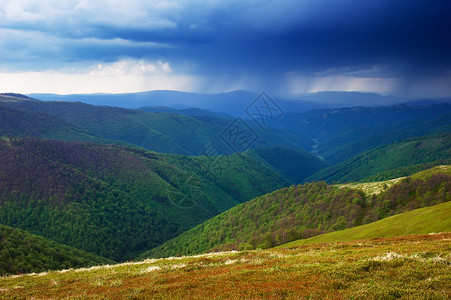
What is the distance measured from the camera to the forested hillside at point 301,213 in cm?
8141

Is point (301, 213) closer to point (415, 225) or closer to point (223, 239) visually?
point (223, 239)

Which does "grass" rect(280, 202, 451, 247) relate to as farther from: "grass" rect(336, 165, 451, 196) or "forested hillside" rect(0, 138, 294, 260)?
"forested hillside" rect(0, 138, 294, 260)

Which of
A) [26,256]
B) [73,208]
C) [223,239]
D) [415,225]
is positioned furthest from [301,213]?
[73,208]

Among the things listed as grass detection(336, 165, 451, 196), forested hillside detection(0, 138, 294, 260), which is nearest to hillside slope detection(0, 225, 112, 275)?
forested hillside detection(0, 138, 294, 260)

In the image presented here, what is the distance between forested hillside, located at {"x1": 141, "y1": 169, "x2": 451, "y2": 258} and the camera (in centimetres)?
8141

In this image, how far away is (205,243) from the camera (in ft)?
421

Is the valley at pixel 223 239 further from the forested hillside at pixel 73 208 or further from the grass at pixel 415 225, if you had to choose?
the forested hillside at pixel 73 208

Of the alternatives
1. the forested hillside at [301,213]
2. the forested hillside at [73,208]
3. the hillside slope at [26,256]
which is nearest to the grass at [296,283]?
the hillside slope at [26,256]

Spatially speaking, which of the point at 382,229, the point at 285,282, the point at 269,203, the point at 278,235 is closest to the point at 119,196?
the point at 269,203

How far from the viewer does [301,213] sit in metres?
112

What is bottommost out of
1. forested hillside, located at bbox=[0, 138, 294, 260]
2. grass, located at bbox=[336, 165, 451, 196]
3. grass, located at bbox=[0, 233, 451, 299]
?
forested hillside, located at bbox=[0, 138, 294, 260]

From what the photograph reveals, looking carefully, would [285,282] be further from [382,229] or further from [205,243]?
[205,243]

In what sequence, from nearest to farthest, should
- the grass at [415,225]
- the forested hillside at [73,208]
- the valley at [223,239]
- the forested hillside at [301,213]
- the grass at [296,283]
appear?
1. the grass at [296,283]
2. the valley at [223,239]
3. the grass at [415,225]
4. the forested hillside at [301,213]
5. the forested hillside at [73,208]

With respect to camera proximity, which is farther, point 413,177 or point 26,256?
point 413,177
